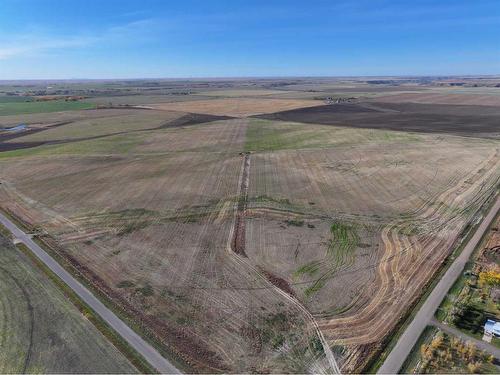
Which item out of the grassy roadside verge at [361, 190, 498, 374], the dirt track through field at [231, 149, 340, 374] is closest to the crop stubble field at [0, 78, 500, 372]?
the dirt track through field at [231, 149, 340, 374]

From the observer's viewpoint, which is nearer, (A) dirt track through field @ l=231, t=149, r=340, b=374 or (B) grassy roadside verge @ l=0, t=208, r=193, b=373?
(B) grassy roadside verge @ l=0, t=208, r=193, b=373

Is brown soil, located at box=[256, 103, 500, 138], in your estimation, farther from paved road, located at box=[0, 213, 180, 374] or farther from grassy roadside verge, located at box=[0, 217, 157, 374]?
grassy roadside verge, located at box=[0, 217, 157, 374]

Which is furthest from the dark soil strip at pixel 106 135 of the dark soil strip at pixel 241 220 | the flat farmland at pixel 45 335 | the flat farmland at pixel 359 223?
the flat farmland at pixel 45 335

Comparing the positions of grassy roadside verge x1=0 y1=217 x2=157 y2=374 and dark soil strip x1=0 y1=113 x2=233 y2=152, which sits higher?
dark soil strip x1=0 y1=113 x2=233 y2=152

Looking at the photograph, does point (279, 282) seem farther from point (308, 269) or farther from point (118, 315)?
point (118, 315)

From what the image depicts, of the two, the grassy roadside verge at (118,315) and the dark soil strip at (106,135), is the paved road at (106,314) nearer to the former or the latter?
the grassy roadside verge at (118,315)

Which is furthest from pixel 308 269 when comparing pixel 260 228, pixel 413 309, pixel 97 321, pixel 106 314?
pixel 97 321

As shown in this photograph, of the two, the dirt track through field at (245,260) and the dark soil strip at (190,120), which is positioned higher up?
the dark soil strip at (190,120)

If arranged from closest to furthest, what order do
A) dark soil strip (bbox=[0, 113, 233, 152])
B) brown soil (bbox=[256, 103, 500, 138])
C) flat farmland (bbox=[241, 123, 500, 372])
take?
flat farmland (bbox=[241, 123, 500, 372]) < dark soil strip (bbox=[0, 113, 233, 152]) < brown soil (bbox=[256, 103, 500, 138])
